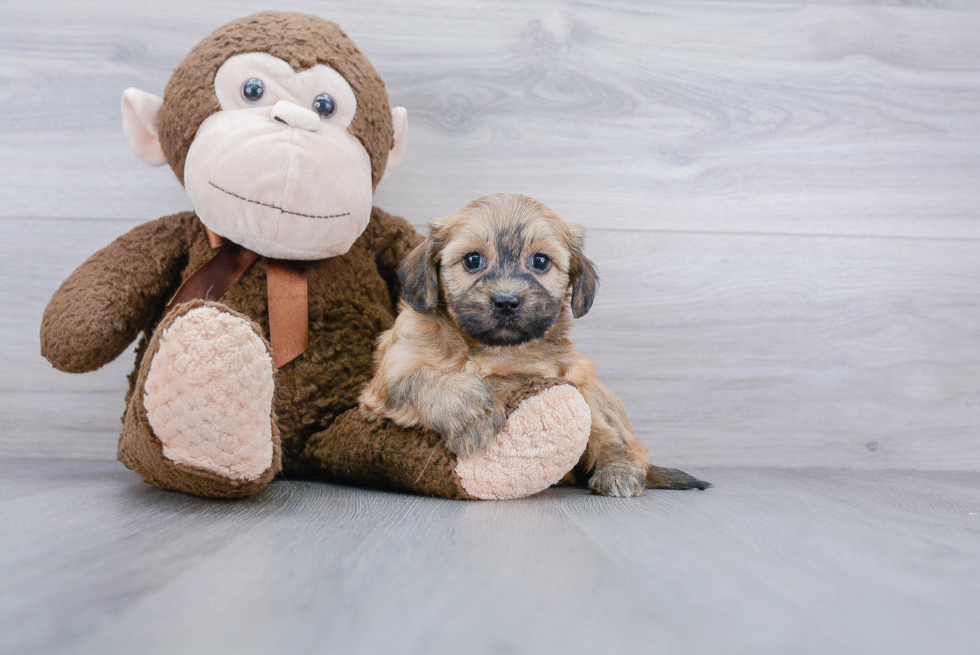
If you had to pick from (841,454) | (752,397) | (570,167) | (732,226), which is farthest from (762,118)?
(841,454)

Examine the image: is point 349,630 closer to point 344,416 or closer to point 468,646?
point 468,646

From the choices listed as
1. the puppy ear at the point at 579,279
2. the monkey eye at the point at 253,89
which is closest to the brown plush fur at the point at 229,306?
the monkey eye at the point at 253,89

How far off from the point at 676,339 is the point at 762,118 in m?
0.66

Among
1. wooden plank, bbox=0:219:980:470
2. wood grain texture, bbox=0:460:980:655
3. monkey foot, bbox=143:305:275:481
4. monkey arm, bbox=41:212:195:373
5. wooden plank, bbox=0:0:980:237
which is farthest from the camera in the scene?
wooden plank, bbox=0:219:980:470

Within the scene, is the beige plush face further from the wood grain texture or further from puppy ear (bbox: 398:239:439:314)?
the wood grain texture

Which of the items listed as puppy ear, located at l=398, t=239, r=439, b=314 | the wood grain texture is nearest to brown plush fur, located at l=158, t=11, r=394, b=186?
puppy ear, located at l=398, t=239, r=439, b=314

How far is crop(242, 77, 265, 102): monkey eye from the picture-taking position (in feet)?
4.03

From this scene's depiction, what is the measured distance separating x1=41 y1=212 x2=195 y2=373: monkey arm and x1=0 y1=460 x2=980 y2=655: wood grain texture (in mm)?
261

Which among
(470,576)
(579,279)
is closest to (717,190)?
(579,279)

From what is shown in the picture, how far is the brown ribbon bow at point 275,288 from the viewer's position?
4.27 feet

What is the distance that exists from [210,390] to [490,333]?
478mm

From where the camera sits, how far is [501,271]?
1231 millimetres

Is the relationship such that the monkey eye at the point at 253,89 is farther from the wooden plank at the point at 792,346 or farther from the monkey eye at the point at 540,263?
the wooden plank at the point at 792,346

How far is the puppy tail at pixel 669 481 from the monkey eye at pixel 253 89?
3.50 ft
